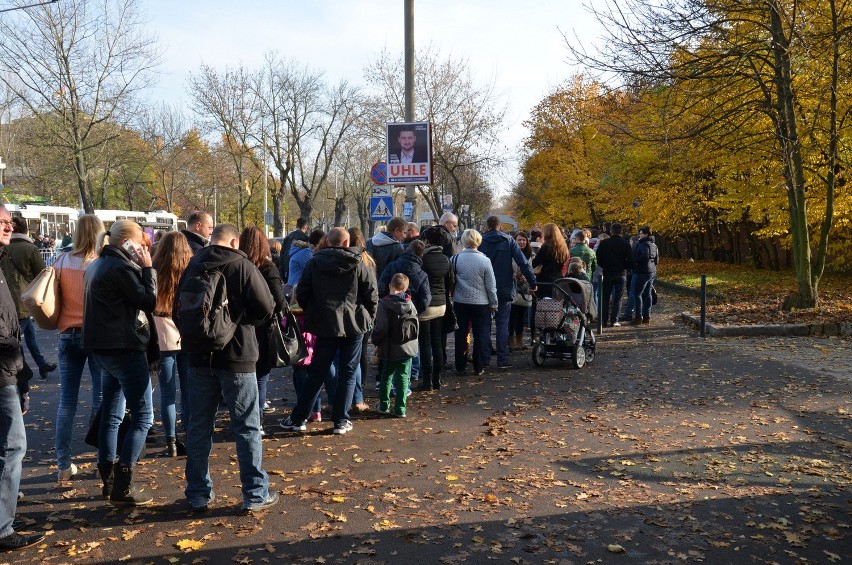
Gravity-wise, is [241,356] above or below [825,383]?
above

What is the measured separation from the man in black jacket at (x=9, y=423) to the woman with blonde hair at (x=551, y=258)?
9.33m

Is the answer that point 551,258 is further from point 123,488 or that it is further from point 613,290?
point 123,488

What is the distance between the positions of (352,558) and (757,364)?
855 cm

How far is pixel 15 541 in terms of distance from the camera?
189 inches

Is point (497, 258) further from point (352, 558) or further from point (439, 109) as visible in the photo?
point (439, 109)

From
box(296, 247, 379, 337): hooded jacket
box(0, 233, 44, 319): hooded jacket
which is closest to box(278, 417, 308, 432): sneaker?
box(296, 247, 379, 337): hooded jacket

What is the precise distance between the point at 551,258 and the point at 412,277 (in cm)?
442

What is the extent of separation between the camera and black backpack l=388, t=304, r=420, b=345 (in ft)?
28.0

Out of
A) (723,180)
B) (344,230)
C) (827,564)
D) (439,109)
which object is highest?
(439,109)

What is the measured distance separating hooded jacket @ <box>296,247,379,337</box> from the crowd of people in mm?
12

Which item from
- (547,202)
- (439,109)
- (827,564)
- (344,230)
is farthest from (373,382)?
(547,202)

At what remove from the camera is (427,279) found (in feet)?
31.2

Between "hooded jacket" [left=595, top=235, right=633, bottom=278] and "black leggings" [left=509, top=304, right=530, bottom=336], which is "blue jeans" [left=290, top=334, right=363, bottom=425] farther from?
"hooded jacket" [left=595, top=235, right=633, bottom=278]

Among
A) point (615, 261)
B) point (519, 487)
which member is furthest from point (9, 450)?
point (615, 261)
